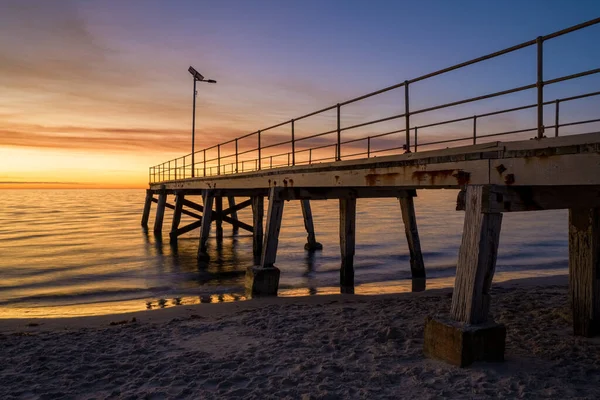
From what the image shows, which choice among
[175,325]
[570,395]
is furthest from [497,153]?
[175,325]

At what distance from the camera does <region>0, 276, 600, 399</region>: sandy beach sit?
429cm

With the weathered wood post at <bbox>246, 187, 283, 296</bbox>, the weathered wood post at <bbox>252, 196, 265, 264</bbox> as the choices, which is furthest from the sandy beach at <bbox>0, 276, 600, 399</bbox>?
the weathered wood post at <bbox>252, 196, 265, 264</bbox>

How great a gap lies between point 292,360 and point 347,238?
7.58 m

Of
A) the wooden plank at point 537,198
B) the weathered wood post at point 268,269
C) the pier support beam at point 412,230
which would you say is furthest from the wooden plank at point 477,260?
the pier support beam at point 412,230

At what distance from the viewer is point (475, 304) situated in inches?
188

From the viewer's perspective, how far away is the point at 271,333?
622 cm

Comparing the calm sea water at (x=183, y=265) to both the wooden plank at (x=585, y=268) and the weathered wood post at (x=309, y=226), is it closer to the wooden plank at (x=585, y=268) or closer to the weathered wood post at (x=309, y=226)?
the weathered wood post at (x=309, y=226)

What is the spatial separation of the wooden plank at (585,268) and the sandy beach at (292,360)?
245mm

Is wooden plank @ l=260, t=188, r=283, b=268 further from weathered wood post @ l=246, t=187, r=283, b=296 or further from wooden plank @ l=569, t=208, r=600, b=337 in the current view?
wooden plank @ l=569, t=208, r=600, b=337

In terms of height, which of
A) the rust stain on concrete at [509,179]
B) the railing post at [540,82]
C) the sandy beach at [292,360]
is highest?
the railing post at [540,82]

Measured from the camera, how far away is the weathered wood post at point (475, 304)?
4.68 metres

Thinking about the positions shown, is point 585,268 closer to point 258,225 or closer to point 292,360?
point 292,360

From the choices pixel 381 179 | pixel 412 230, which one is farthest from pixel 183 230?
pixel 381 179

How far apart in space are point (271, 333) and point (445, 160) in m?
3.08
